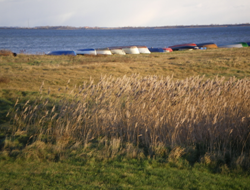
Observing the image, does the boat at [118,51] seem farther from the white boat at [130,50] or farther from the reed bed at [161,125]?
the reed bed at [161,125]

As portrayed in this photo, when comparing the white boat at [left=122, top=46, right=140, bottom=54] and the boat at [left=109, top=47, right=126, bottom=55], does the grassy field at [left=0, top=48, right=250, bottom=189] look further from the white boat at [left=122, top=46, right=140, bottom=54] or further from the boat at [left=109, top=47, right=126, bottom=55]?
the white boat at [left=122, top=46, right=140, bottom=54]

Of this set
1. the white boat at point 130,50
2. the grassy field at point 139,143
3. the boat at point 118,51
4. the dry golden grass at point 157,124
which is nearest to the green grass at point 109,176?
the grassy field at point 139,143

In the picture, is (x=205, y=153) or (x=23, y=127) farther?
(x=23, y=127)

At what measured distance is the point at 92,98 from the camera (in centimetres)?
840

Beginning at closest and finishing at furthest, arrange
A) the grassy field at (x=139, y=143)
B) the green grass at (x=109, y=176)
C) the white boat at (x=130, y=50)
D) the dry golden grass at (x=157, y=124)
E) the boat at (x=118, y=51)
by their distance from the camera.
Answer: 1. the green grass at (x=109, y=176)
2. the grassy field at (x=139, y=143)
3. the dry golden grass at (x=157, y=124)
4. the boat at (x=118, y=51)
5. the white boat at (x=130, y=50)

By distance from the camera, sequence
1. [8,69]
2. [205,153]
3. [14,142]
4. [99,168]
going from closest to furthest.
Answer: [99,168] < [205,153] < [14,142] < [8,69]

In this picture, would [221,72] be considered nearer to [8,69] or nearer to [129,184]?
[8,69]

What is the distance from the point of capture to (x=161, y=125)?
6926 mm

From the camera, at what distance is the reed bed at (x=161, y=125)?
6508mm

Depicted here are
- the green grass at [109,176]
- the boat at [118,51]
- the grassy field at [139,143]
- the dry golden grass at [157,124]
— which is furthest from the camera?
the boat at [118,51]

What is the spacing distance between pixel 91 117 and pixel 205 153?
3330mm

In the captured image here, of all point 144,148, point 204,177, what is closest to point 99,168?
point 144,148

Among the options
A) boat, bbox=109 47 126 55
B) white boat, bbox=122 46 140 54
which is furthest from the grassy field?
white boat, bbox=122 46 140 54

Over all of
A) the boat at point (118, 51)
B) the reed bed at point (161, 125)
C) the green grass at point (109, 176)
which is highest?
the boat at point (118, 51)
